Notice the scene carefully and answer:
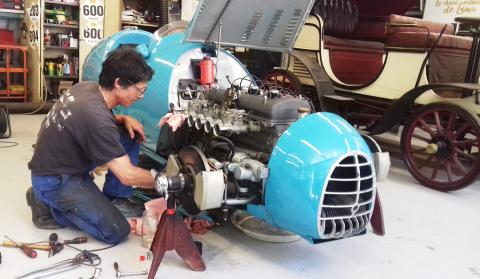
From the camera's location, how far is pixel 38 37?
5609 mm

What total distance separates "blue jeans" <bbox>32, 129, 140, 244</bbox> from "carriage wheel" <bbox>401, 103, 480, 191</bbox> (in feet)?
9.11

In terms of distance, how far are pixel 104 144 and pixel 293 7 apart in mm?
1830

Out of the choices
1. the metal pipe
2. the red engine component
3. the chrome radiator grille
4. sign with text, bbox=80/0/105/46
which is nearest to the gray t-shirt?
the metal pipe

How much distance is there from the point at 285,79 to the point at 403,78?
55.8 inches

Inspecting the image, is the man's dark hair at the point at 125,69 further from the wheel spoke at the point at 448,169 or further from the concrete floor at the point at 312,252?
the wheel spoke at the point at 448,169

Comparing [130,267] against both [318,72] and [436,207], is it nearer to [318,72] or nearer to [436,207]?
[436,207]

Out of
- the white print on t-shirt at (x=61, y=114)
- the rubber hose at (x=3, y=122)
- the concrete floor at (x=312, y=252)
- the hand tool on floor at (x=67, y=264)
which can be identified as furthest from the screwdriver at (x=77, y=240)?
the rubber hose at (x=3, y=122)

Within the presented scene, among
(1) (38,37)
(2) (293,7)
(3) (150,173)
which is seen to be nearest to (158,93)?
(3) (150,173)

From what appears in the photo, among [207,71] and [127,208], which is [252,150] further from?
[127,208]

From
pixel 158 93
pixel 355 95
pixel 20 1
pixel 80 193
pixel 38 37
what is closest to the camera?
pixel 80 193

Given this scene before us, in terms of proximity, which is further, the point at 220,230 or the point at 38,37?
the point at 38,37

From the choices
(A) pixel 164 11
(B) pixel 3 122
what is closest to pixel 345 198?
(B) pixel 3 122

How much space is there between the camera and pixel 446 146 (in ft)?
12.8

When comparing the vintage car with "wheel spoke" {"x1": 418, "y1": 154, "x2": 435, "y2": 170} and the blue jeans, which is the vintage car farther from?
"wheel spoke" {"x1": 418, "y1": 154, "x2": 435, "y2": 170}
